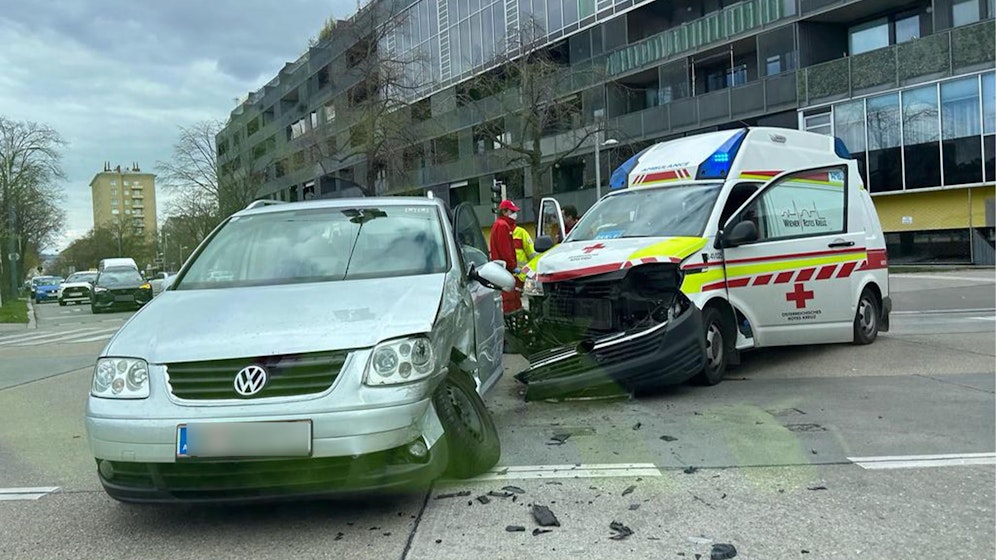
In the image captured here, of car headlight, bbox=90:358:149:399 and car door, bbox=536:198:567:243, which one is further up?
car door, bbox=536:198:567:243

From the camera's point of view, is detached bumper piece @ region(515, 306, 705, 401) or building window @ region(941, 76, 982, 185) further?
building window @ region(941, 76, 982, 185)

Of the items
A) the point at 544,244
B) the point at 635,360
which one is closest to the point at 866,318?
the point at 544,244

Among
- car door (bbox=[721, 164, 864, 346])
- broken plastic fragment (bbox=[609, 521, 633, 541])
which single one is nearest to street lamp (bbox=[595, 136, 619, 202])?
car door (bbox=[721, 164, 864, 346])

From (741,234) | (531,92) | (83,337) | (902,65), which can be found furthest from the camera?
(531,92)

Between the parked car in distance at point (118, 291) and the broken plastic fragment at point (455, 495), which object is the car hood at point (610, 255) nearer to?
the broken plastic fragment at point (455, 495)

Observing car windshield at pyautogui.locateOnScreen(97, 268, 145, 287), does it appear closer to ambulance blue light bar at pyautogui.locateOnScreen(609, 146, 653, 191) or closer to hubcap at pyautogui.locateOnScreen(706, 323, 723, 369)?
ambulance blue light bar at pyautogui.locateOnScreen(609, 146, 653, 191)

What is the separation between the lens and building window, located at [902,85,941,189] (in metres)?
24.0

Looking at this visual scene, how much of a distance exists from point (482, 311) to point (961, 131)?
926 inches

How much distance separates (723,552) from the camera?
3.34 metres

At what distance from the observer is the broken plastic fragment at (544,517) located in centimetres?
371

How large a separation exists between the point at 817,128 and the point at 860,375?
2204 centimetres

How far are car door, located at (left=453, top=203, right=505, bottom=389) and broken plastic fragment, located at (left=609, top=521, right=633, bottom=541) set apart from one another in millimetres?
1691

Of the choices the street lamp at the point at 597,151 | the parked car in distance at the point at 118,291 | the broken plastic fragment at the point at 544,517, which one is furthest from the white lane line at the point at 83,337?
the street lamp at the point at 597,151

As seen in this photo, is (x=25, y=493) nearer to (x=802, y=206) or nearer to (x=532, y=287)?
(x=532, y=287)
